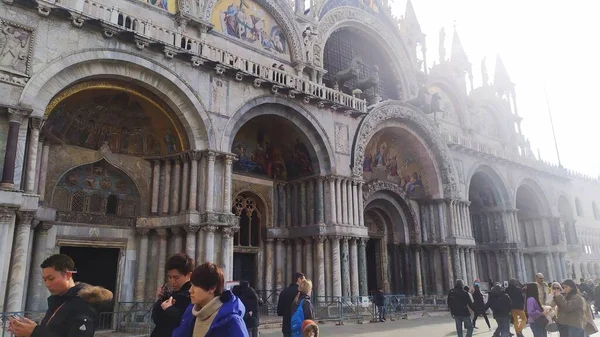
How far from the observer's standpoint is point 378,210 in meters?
22.7

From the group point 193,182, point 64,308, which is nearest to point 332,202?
point 193,182

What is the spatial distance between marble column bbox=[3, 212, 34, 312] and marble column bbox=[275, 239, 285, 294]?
928cm

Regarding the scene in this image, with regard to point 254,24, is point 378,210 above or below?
below

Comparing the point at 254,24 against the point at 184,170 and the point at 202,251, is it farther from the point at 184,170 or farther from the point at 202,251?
the point at 202,251

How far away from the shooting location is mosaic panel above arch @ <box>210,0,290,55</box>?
1802 cm

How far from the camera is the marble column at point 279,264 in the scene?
17656 mm

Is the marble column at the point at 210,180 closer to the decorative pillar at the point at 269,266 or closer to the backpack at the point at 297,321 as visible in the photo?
the decorative pillar at the point at 269,266

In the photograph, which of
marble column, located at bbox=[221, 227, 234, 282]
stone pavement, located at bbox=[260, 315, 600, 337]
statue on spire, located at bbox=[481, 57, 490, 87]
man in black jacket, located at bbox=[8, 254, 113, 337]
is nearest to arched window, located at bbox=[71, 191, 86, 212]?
marble column, located at bbox=[221, 227, 234, 282]

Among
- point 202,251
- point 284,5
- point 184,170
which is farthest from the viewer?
point 284,5

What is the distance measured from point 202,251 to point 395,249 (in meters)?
12.3

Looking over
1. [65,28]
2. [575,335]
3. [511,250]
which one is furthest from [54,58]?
[511,250]

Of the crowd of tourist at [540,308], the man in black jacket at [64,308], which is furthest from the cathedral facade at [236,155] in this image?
the man in black jacket at [64,308]

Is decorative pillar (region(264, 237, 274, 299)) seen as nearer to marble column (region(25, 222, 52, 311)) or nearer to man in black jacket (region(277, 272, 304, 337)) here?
marble column (region(25, 222, 52, 311))

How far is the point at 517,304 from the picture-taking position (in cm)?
1030
